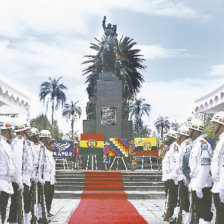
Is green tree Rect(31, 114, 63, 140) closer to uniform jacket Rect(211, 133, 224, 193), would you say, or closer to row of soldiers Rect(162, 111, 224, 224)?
row of soldiers Rect(162, 111, 224, 224)

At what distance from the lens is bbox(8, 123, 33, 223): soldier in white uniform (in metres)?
5.73

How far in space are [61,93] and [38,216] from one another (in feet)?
182

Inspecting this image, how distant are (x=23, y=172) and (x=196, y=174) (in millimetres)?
2978

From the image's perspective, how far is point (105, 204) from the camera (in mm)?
11758

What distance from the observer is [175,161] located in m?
8.15

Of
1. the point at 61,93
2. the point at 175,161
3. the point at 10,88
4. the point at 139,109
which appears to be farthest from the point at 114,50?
the point at 139,109

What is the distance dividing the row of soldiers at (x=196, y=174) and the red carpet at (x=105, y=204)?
4.06 ft

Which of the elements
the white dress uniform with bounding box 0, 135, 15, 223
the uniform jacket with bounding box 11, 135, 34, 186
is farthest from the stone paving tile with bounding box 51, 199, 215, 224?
the white dress uniform with bounding box 0, 135, 15, 223

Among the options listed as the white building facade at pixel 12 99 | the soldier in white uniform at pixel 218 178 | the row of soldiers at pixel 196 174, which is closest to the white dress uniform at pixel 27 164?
the row of soldiers at pixel 196 174

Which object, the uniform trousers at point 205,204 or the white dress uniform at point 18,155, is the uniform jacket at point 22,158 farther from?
the uniform trousers at point 205,204

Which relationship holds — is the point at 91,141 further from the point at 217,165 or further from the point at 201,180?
the point at 217,165

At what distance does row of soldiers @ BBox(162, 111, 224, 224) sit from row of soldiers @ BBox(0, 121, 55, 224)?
282 centimetres

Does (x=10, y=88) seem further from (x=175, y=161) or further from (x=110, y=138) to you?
(x=110, y=138)

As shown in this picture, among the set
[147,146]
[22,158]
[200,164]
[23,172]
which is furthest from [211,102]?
[22,158]
